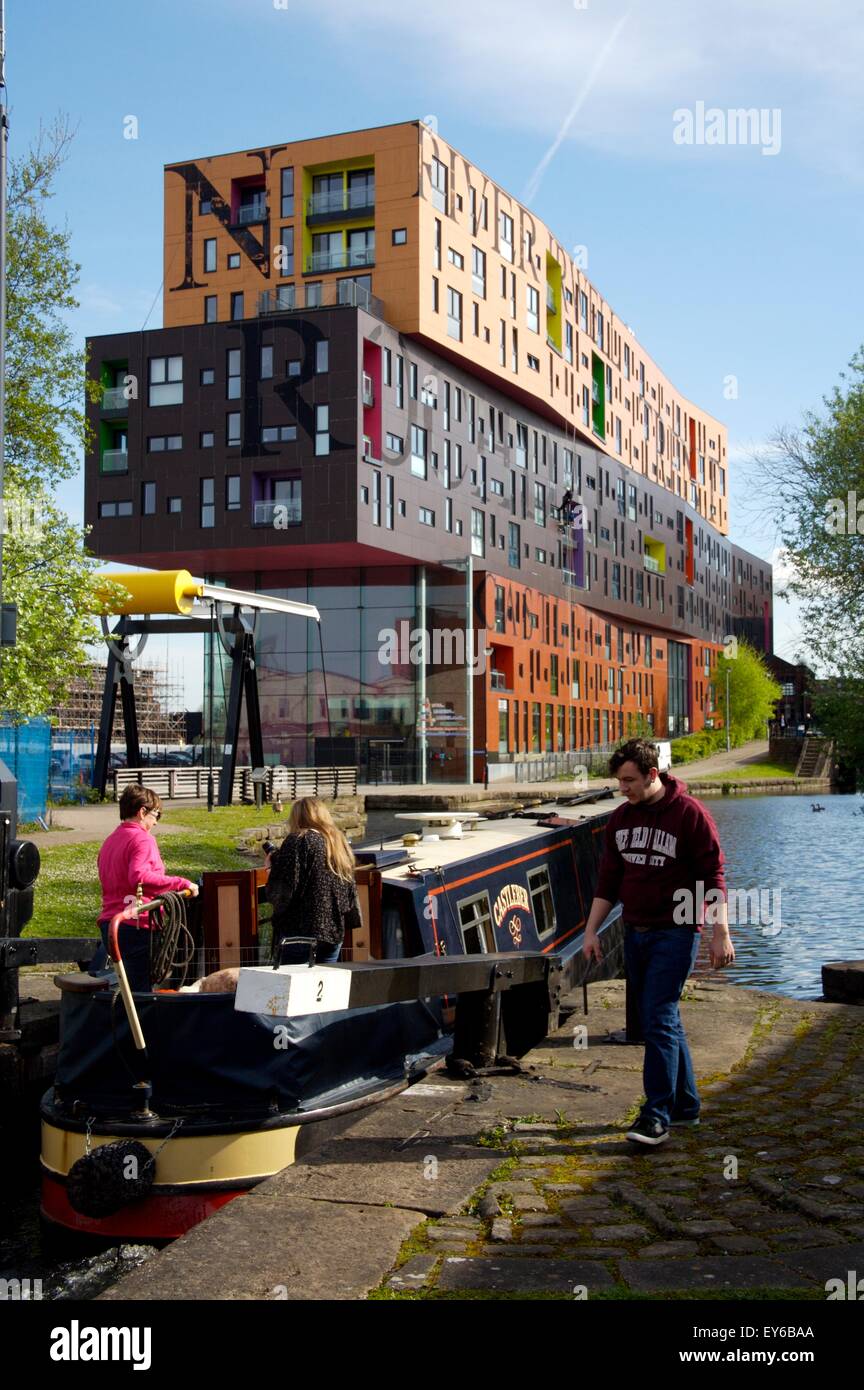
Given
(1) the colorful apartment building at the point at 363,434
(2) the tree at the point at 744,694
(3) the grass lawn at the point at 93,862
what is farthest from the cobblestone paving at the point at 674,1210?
(2) the tree at the point at 744,694

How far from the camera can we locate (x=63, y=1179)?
6805mm

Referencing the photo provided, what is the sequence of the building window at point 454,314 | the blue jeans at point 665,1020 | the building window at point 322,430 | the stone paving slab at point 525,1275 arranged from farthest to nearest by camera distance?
1. the building window at point 454,314
2. the building window at point 322,430
3. the blue jeans at point 665,1020
4. the stone paving slab at point 525,1275

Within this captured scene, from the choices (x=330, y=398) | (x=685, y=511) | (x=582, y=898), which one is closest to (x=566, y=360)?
(x=330, y=398)

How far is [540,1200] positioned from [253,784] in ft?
92.6

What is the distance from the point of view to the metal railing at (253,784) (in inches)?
1358

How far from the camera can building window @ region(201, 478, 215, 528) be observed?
46781 millimetres

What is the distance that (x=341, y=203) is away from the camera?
48.9 meters

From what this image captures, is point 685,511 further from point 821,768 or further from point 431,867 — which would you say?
point 431,867

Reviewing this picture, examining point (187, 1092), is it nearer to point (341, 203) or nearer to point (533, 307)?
point (341, 203)

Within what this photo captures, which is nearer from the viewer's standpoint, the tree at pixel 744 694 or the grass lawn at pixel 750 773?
the grass lawn at pixel 750 773

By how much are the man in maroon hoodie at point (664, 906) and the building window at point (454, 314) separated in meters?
45.3

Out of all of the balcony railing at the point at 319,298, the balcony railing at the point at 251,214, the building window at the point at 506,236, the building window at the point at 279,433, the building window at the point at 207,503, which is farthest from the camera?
the building window at the point at 506,236

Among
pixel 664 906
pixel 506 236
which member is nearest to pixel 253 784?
pixel 664 906
